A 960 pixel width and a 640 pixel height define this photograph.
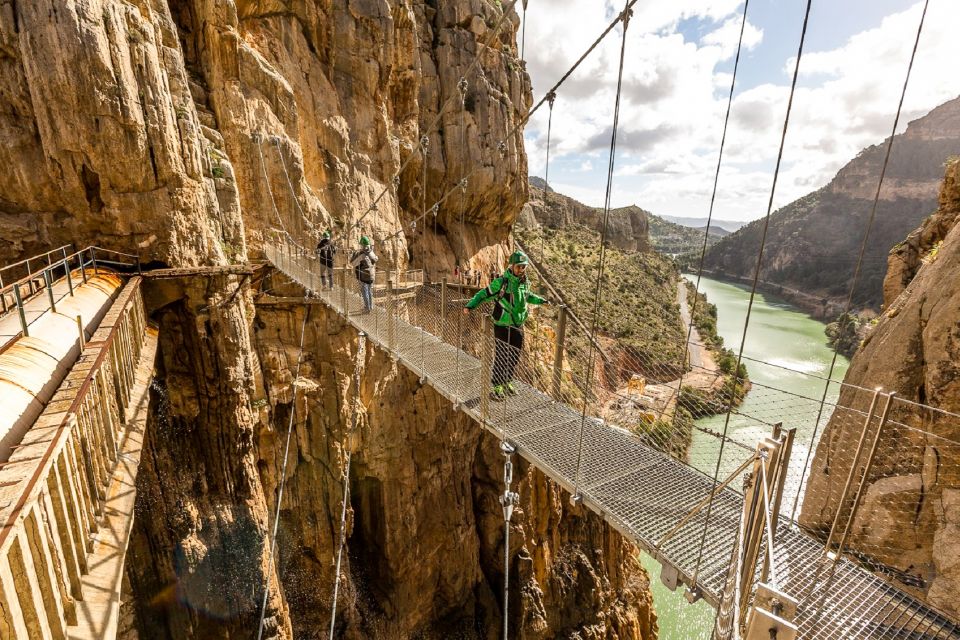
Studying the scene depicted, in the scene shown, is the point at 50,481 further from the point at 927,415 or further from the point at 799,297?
the point at 799,297

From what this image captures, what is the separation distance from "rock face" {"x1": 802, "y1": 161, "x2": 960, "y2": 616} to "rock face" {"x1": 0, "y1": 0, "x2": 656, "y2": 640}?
5467 mm

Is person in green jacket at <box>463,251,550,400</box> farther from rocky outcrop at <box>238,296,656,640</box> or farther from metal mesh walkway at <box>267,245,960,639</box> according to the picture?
rocky outcrop at <box>238,296,656,640</box>

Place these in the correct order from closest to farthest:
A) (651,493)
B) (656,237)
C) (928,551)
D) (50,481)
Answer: (50,481), (651,493), (928,551), (656,237)

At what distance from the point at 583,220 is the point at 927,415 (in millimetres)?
42065

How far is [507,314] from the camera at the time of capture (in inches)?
138

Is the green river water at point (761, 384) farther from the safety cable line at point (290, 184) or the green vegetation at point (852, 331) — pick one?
the safety cable line at point (290, 184)

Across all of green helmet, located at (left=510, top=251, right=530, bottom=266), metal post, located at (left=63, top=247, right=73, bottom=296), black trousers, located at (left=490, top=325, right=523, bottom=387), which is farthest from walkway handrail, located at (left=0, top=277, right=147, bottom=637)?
green helmet, located at (left=510, top=251, right=530, bottom=266)

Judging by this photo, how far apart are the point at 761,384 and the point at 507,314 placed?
7.81 ft

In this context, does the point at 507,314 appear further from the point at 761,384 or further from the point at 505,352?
the point at 761,384

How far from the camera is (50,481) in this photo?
5.37 ft

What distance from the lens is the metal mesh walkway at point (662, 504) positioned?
6.66 ft

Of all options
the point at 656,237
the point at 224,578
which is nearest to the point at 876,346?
the point at 224,578

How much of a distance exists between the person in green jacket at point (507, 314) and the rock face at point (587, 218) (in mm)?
29348

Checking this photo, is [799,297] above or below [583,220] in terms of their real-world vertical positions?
below
